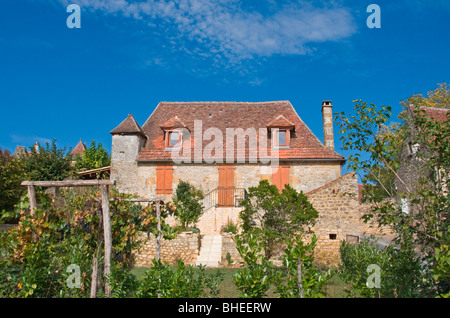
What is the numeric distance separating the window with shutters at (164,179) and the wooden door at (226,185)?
2.54 meters

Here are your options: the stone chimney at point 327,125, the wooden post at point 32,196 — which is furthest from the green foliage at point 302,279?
the stone chimney at point 327,125

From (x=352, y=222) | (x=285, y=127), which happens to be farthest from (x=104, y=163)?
(x=352, y=222)

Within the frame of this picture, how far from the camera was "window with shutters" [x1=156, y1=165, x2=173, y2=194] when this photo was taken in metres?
17.2

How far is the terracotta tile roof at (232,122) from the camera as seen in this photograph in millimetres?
17156

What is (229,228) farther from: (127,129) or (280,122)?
(127,129)

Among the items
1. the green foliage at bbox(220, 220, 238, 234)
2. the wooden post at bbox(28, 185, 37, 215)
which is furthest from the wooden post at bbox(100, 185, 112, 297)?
the green foliage at bbox(220, 220, 238, 234)

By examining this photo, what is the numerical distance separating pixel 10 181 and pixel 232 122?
467 inches

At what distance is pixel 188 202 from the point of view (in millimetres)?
16375

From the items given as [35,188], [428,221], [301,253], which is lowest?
[301,253]

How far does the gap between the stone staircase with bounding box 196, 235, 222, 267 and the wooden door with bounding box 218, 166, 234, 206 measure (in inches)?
80.7

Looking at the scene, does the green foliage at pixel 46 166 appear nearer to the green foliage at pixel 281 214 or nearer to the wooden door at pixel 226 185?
the wooden door at pixel 226 185

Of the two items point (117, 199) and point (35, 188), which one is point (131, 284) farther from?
point (35, 188)

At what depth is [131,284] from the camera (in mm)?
5977
